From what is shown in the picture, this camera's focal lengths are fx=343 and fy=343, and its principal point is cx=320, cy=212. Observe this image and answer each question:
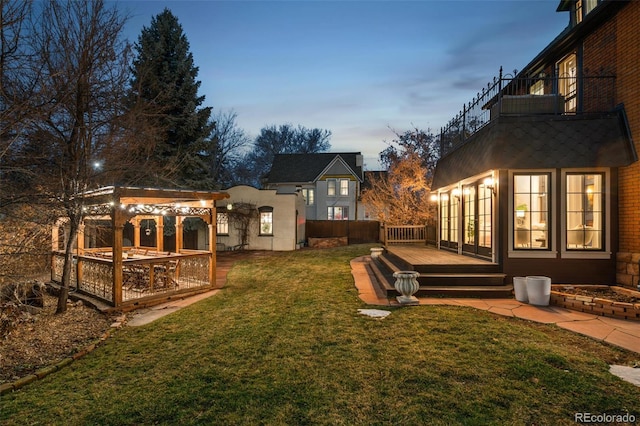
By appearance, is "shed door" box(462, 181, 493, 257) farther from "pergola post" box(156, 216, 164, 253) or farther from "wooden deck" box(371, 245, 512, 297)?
"pergola post" box(156, 216, 164, 253)

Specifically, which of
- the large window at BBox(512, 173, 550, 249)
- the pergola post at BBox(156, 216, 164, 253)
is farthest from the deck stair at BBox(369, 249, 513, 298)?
the pergola post at BBox(156, 216, 164, 253)

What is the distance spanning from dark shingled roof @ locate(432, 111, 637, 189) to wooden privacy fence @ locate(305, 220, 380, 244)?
15238mm

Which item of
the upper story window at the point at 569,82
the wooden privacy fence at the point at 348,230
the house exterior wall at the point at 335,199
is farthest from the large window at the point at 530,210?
the house exterior wall at the point at 335,199

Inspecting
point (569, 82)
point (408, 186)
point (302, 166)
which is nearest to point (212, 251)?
point (569, 82)

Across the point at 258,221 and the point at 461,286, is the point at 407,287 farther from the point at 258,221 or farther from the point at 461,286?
the point at 258,221

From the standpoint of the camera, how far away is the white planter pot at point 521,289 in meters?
7.18

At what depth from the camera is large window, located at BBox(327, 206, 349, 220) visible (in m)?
28.9

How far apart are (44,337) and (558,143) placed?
35.5 ft

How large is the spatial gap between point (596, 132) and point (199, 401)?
9.44 m

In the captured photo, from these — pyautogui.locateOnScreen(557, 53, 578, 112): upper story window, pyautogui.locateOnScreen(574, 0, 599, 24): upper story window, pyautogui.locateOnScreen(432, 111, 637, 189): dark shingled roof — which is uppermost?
pyautogui.locateOnScreen(574, 0, 599, 24): upper story window

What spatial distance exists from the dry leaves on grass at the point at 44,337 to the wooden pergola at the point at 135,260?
2.75ft

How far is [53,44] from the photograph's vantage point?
21.5 feet

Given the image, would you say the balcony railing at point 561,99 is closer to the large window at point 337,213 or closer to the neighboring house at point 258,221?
the neighboring house at point 258,221

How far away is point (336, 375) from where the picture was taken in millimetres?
3844
